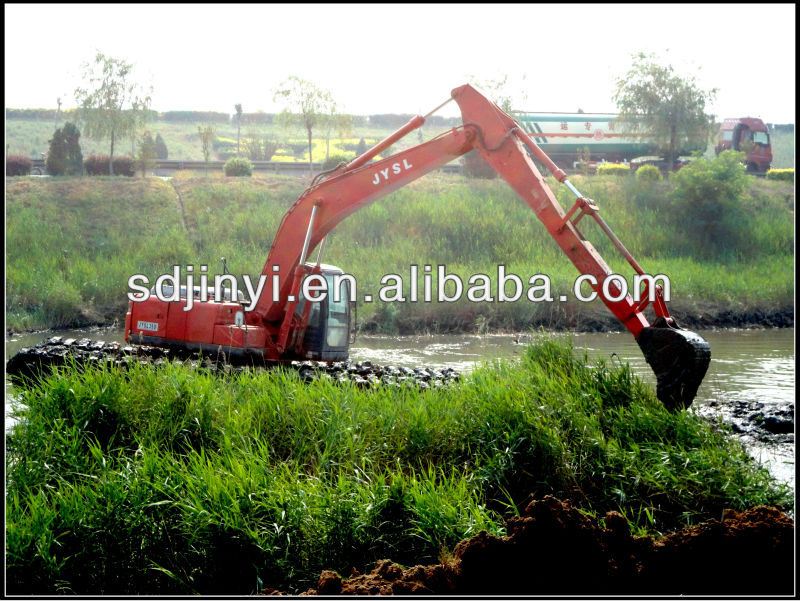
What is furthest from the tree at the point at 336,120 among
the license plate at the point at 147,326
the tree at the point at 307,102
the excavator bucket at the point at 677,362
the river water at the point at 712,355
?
the excavator bucket at the point at 677,362

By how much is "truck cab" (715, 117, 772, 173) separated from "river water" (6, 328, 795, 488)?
2379 cm

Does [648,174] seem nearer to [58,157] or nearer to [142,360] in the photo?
[58,157]

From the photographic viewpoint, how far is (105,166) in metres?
35.2

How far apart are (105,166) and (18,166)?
345 centimetres

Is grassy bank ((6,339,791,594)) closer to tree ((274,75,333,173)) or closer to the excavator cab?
the excavator cab

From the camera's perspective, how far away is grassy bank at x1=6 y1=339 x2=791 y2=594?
5066mm

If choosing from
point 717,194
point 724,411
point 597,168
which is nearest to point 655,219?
point 717,194

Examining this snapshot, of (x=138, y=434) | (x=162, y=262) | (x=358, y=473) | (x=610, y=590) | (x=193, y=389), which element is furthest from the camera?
(x=162, y=262)

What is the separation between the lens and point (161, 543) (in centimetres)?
516

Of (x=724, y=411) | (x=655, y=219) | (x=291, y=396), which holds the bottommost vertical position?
(x=724, y=411)

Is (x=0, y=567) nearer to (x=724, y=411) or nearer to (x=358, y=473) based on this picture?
(x=358, y=473)

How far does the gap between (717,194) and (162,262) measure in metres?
20.0

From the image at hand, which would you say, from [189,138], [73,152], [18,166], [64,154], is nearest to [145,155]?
[73,152]

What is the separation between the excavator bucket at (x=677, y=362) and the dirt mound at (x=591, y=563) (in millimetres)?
2892
